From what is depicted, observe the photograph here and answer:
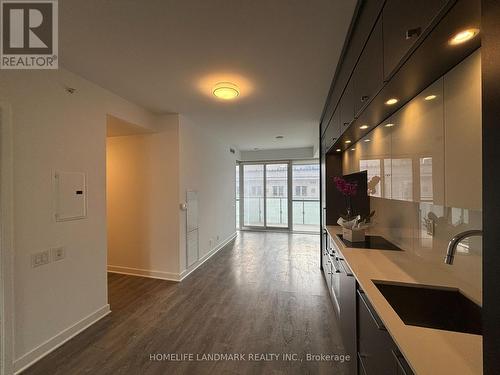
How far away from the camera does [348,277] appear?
169 cm

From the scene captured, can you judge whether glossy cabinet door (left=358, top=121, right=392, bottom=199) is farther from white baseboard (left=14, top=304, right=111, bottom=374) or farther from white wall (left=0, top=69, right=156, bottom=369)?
white baseboard (left=14, top=304, right=111, bottom=374)

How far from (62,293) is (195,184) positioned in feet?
7.92

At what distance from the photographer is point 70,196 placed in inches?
88.4

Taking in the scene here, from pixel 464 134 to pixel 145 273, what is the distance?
423 cm

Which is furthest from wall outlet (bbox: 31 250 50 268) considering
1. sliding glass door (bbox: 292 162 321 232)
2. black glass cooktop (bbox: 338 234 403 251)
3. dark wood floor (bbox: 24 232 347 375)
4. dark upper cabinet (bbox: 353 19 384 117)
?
sliding glass door (bbox: 292 162 321 232)

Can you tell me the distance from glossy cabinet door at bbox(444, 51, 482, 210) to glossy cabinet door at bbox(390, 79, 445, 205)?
57 millimetres

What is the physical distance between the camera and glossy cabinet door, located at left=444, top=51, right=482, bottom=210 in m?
0.89

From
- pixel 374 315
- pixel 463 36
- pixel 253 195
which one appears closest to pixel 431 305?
pixel 374 315

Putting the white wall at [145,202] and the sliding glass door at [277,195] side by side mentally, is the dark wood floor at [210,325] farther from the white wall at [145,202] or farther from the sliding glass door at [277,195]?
the sliding glass door at [277,195]

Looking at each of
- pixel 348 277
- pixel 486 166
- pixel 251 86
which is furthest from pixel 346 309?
pixel 251 86

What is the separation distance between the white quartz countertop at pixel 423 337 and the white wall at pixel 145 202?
9.56 ft

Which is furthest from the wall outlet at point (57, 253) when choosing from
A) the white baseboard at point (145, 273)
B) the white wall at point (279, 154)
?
the white wall at point (279, 154)

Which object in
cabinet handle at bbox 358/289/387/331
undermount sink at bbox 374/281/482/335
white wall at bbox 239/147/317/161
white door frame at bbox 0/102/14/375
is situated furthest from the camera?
white wall at bbox 239/147/317/161

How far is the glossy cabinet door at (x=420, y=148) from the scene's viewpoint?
1145 mm
